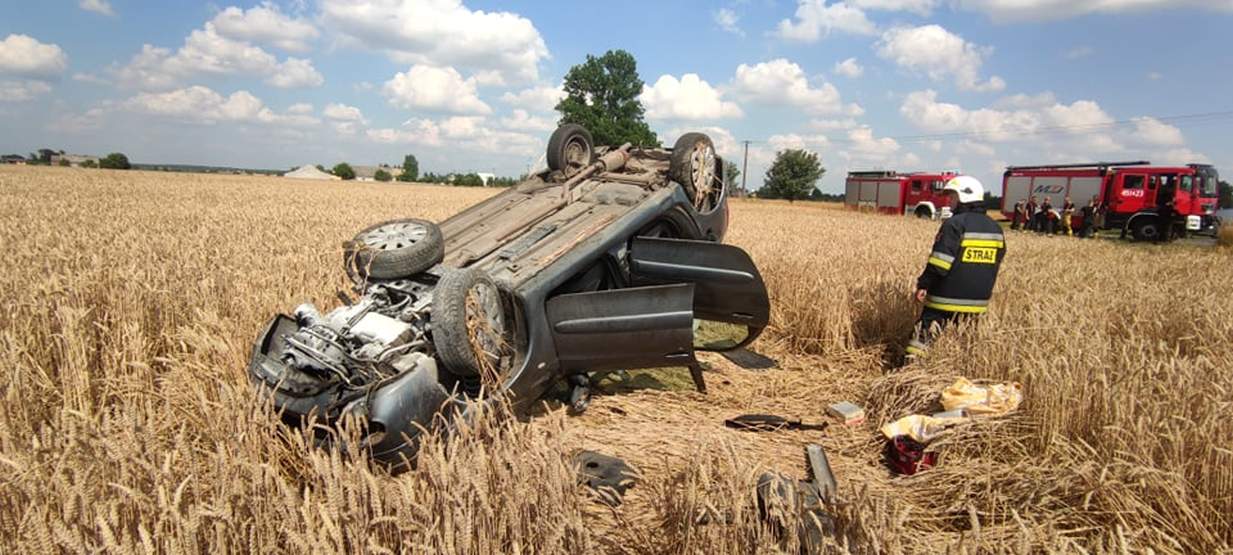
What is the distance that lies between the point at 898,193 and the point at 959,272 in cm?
3490

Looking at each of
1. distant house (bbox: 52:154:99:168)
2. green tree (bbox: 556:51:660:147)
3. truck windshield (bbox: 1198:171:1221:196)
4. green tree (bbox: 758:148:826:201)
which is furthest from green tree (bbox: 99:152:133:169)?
truck windshield (bbox: 1198:171:1221:196)

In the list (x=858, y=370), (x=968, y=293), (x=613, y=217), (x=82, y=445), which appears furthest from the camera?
(x=858, y=370)

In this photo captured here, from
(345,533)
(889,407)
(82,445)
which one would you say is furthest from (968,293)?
(82,445)

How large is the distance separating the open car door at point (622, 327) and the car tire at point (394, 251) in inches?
32.0

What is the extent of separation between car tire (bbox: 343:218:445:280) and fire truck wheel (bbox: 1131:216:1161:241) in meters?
28.3

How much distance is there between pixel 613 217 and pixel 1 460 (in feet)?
12.1

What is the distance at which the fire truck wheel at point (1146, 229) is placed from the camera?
902 inches

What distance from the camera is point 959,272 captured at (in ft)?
16.9

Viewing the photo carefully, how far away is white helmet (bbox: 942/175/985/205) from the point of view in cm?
539

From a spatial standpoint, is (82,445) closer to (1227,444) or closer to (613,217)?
(613,217)

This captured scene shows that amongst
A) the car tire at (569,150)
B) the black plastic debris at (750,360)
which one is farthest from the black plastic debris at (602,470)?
the car tire at (569,150)

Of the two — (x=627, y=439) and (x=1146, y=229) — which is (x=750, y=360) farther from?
(x=1146, y=229)

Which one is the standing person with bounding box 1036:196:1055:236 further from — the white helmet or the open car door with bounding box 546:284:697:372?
the open car door with bounding box 546:284:697:372

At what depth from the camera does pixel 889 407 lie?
4.24 m
